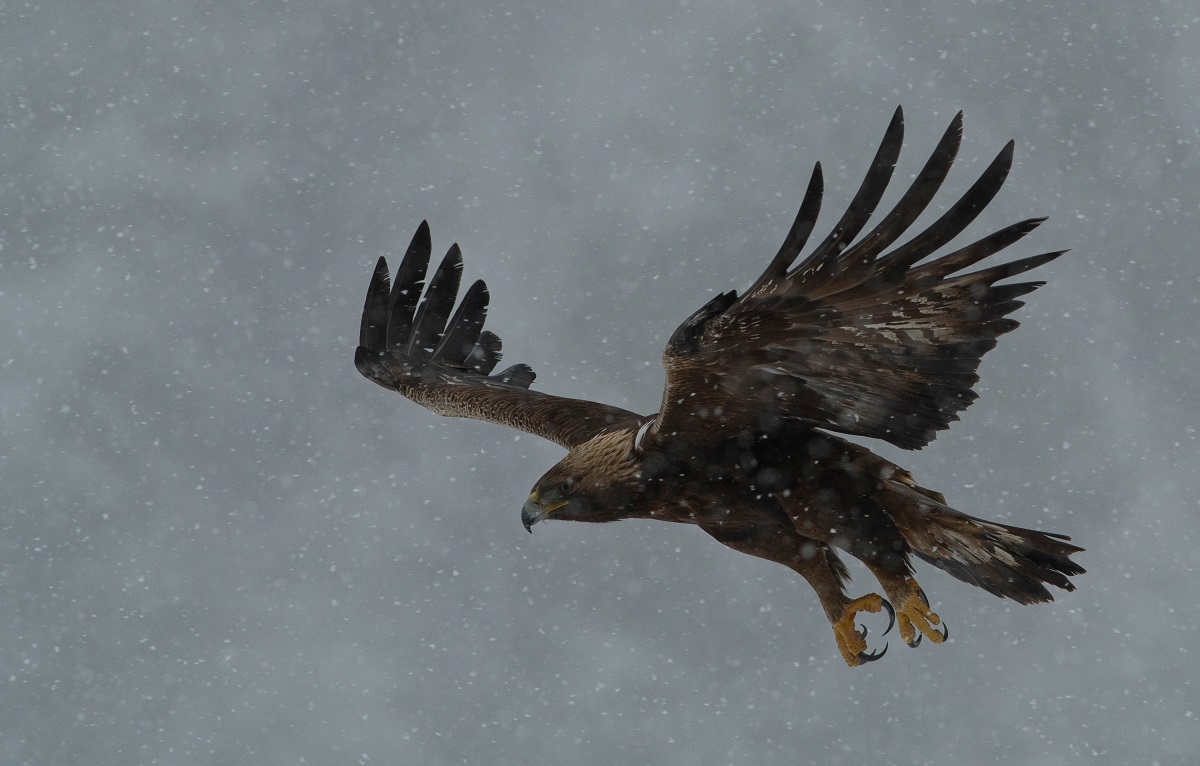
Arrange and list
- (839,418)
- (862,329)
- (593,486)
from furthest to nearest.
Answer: (593,486) → (839,418) → (862,329)

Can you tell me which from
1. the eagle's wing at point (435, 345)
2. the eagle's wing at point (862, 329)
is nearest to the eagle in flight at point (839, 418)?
the eagle's wing at point (862, 329)

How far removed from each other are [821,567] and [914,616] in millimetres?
698

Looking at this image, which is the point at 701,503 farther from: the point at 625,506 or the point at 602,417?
the point at 602,417

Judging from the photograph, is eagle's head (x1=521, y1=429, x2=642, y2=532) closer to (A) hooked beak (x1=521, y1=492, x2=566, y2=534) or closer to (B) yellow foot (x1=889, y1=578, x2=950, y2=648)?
(A) hooked beak (x1=521, y1=492, x2=566, y2=534)

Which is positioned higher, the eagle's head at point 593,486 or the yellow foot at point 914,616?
the eagle's head at point 593,486

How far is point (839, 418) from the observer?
6605 millimetres

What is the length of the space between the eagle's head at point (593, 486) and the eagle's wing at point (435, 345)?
6.78 ft

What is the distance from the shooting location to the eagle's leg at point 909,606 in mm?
7086

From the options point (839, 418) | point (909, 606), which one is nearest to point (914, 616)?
point (909, 606)

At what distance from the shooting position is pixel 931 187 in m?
5.57

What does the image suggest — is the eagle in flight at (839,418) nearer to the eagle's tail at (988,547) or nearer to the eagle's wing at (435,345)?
the eagle's tail at (988,547)

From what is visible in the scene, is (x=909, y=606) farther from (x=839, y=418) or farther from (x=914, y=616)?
(x=839, y=418)

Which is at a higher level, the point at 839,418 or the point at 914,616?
the point at 839,418

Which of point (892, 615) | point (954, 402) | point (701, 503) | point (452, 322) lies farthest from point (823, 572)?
point (452, 322)
